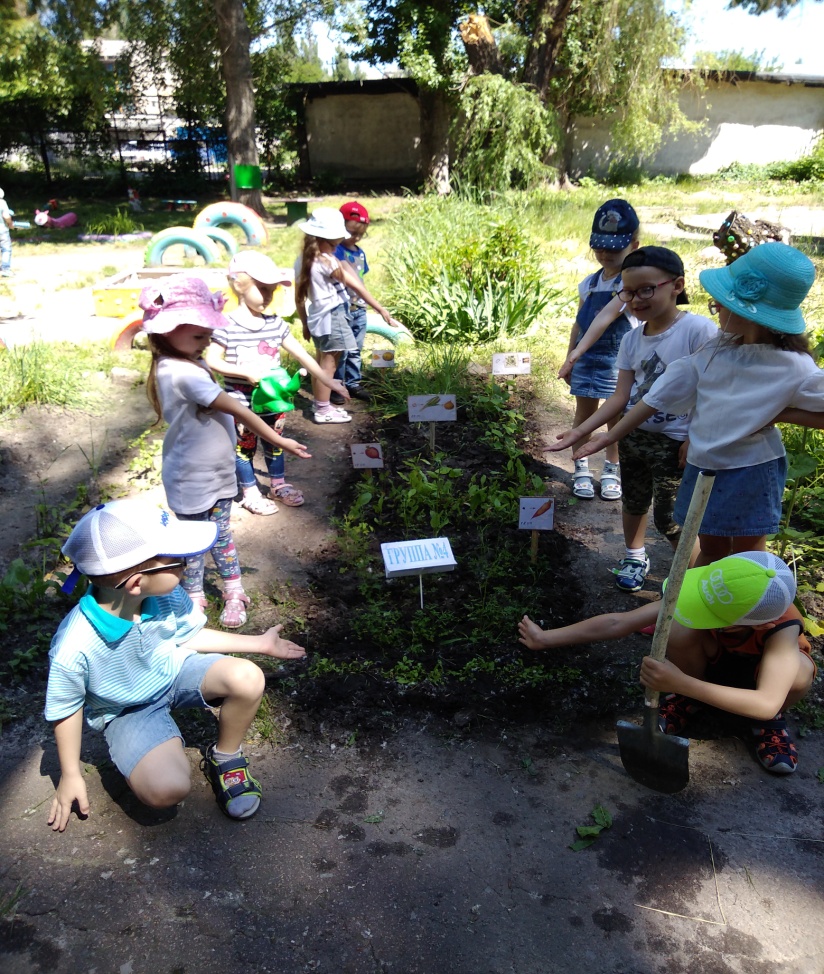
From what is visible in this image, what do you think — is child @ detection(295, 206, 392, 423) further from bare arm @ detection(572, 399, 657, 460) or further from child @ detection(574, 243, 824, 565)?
child @ detection(574, 243, 824, 565)

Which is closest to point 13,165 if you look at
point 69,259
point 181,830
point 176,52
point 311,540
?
point 176,52

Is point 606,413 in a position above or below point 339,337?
above

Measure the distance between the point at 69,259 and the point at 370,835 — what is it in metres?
10.7

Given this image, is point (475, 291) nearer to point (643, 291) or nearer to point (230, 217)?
point (643, 291)

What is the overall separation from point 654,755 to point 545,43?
15845 mm

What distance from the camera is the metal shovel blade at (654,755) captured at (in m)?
2.18

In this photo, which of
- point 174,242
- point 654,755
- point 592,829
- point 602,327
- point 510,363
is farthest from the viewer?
point 174,242

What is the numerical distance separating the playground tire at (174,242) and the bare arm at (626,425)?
6438mm

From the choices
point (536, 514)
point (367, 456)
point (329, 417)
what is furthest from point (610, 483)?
point (329, 417)

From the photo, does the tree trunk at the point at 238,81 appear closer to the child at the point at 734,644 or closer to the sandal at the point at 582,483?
the sandal at the point at 582,483

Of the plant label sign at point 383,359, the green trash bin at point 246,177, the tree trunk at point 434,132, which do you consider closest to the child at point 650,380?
the plant label sign at point 383,359

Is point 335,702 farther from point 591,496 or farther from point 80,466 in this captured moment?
point 80,466

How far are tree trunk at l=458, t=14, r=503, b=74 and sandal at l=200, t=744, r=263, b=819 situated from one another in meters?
15.3

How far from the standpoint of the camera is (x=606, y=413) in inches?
119
